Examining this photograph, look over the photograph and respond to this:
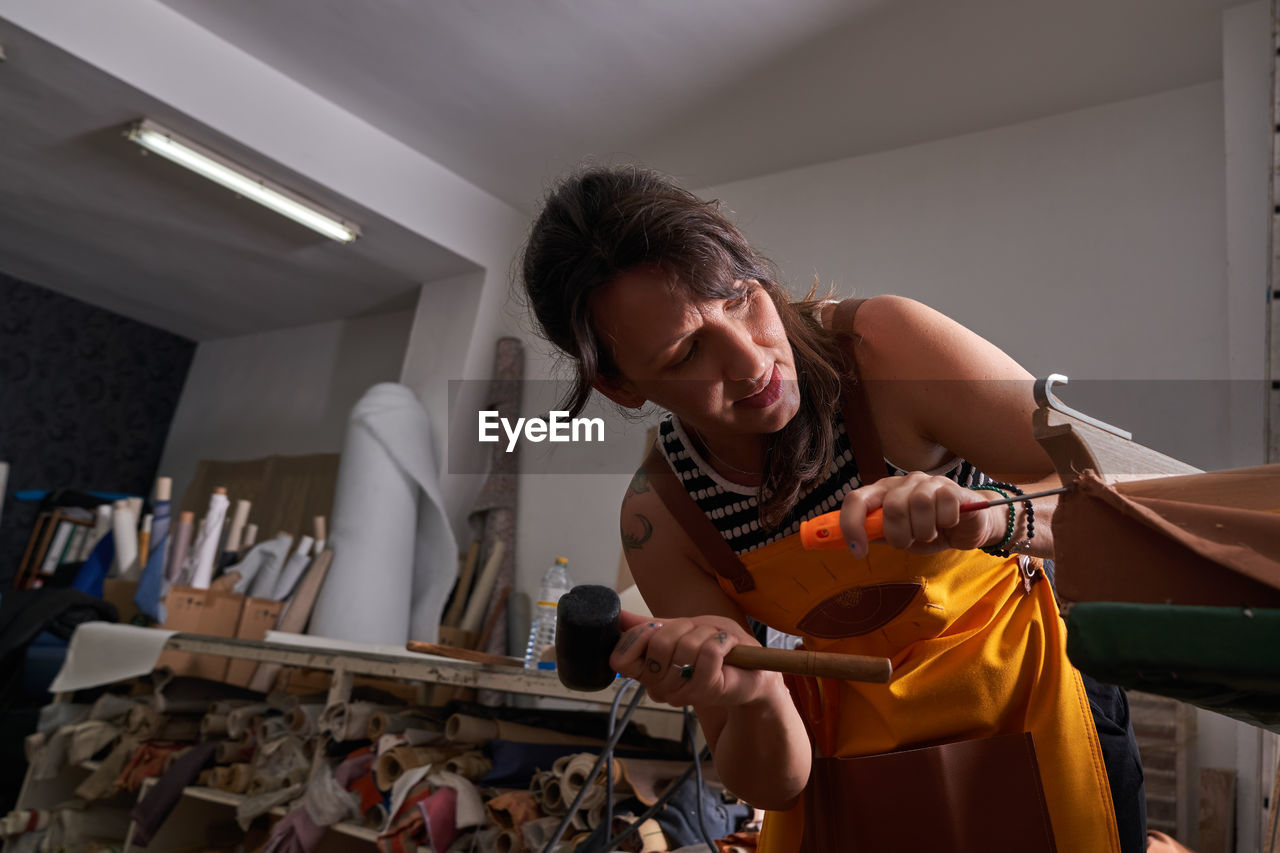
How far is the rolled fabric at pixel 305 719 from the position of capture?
2521mm

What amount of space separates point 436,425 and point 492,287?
804mm

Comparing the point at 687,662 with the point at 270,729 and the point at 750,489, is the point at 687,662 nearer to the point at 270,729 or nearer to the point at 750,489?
the point at 750,489

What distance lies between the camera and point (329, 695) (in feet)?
7.84

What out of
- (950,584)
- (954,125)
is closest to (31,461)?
(954,125)

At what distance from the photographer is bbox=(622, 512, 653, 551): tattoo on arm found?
127 cm

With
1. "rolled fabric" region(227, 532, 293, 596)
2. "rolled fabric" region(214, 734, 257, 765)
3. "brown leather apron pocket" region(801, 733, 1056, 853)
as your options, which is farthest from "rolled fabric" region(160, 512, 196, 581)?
"brown leather apron pocket" region(801, 733, 1056, 853)

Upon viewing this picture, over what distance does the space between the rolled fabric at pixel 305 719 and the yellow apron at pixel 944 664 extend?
1786 mm

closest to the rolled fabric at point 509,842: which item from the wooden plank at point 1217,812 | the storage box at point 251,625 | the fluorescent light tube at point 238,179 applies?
the storage box at point 251,625

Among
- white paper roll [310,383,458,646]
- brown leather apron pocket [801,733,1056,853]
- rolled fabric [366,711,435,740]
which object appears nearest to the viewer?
brown leather apron pocket [801,733,1056,853]

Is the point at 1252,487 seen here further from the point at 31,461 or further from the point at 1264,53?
the point at 31,461

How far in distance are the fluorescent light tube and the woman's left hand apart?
144 inches

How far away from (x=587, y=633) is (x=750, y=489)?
37cm

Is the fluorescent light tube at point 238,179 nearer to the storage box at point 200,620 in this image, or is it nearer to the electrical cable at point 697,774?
the storage box at point 200,620

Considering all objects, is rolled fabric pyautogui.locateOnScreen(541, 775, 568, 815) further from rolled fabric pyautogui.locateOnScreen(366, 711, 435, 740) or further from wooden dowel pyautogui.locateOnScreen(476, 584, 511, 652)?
wooden dowel pyautogui.locateOnScreen(476, 584, 511, 652)
